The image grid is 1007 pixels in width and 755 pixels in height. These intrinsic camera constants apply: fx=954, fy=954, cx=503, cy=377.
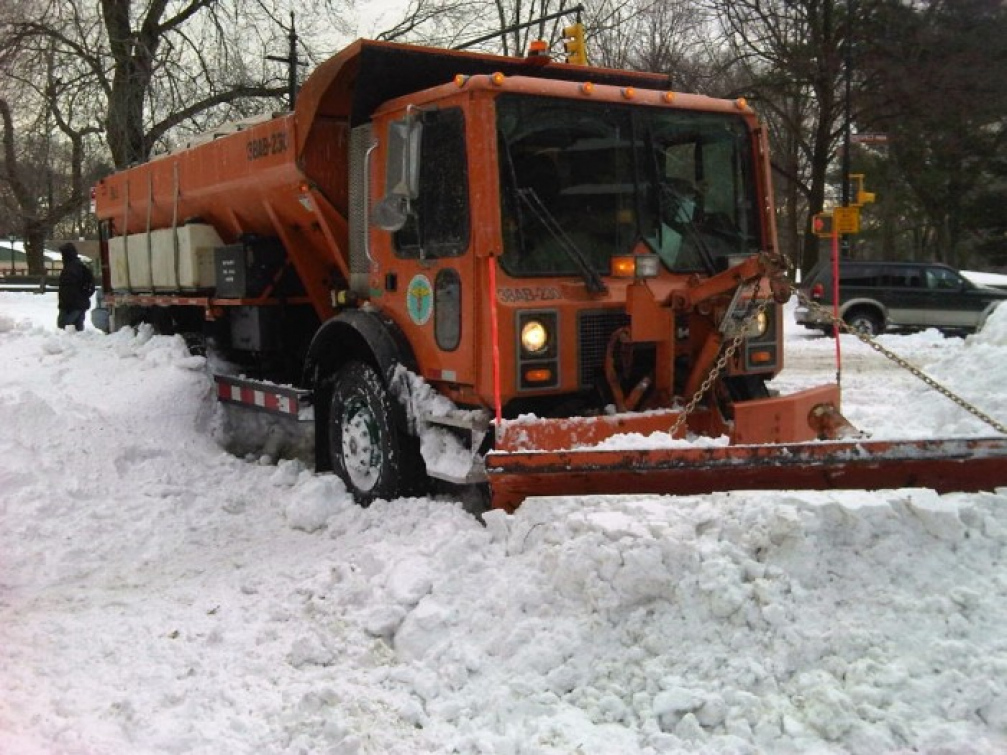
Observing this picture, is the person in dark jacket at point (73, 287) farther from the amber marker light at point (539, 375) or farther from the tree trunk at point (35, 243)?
the tree trunk at point (35, 243)

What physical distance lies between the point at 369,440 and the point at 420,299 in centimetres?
108

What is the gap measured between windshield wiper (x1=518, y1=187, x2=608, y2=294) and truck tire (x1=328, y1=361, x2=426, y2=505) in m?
1.42

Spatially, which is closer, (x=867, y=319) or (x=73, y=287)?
(x=73, y=287)

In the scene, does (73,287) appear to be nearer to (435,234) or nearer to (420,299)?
(420,299)

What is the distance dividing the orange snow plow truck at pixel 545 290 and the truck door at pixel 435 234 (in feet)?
0.04

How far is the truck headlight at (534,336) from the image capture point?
5.19 meters

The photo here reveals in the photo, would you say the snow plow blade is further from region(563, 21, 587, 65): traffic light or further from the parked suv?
the parked suv

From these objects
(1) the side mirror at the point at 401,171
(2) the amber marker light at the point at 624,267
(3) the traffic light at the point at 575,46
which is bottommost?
(2) the amber marker light at the point at 624,267

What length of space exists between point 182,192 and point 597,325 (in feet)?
16.3

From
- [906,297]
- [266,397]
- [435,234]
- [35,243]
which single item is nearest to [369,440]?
[435,234]

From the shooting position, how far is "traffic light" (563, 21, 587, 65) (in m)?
7.37

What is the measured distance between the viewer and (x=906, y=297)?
19.1m

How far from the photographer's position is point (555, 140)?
5477 millimetres

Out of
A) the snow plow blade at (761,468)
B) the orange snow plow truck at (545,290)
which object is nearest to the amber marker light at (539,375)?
the orange snow plow truck at (545,290)
